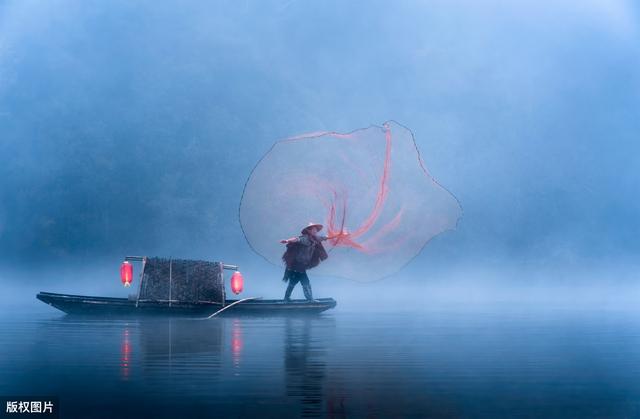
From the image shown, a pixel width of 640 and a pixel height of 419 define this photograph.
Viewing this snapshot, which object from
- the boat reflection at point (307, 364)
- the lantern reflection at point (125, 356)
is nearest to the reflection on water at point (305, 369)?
the boat reflection at point (307, 364)

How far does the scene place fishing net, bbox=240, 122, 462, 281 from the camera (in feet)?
65.9

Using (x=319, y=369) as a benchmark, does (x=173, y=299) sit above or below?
above

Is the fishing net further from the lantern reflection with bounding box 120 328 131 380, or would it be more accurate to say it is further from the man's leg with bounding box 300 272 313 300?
the lantern reflection with bounding box 120 328 131 380

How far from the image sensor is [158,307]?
72.8 feet

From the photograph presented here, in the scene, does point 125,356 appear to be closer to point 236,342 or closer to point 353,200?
point 236,342

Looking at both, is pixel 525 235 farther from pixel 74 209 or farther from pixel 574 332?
pixel 574 332

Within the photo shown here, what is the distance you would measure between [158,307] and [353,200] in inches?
209

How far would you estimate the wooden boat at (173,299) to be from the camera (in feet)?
72.1

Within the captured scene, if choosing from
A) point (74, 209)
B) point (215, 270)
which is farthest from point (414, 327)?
point (74, 209)

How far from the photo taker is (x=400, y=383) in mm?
11570

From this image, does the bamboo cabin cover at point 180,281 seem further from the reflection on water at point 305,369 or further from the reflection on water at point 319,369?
the reflection on water at point 305,369

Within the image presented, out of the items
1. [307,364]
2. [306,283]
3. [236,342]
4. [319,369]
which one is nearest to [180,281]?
[306,283]

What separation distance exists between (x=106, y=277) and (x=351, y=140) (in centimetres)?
4621

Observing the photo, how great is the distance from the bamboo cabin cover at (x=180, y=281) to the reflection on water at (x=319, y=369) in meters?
1.34
